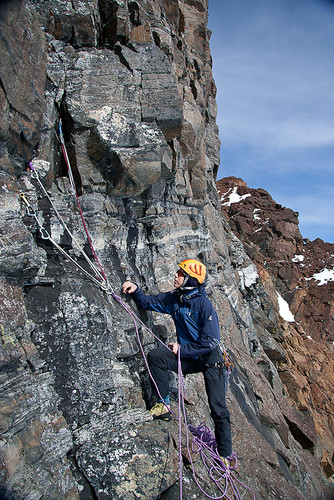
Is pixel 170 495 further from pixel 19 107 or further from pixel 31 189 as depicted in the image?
pixel 19 107

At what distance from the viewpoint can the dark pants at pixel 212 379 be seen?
4742 mm

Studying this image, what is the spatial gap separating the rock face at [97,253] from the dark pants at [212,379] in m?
0.57

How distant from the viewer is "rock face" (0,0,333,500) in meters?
4.15

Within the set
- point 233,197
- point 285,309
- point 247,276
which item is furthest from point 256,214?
point 247,276

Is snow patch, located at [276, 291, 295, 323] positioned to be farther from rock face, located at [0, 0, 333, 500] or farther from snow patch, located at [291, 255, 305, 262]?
rock face, located at [0, 0, 333, 500]

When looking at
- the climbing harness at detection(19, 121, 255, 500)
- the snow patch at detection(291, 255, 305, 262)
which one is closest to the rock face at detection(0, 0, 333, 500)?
the climbing harness at detection(19, 121, 255, 500)

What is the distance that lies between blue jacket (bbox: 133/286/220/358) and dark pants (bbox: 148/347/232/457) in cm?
24

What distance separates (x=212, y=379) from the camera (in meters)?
4.81

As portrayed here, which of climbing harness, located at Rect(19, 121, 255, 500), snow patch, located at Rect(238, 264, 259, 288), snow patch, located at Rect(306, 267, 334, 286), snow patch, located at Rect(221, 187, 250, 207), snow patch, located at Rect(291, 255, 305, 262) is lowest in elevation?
climbing harness, located at Rect(19, 121, 255, 500)

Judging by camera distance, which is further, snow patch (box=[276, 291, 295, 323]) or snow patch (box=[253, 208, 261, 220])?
snow patch (box=[253, 208, 261, 220])

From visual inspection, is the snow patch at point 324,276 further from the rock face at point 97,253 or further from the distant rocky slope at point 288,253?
the rock face at point 97,253

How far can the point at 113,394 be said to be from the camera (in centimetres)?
503

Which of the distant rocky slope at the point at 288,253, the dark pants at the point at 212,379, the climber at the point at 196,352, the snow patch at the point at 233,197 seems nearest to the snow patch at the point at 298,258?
the distant rocky slope at the point at 288,253

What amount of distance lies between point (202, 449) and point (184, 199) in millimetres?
7222
